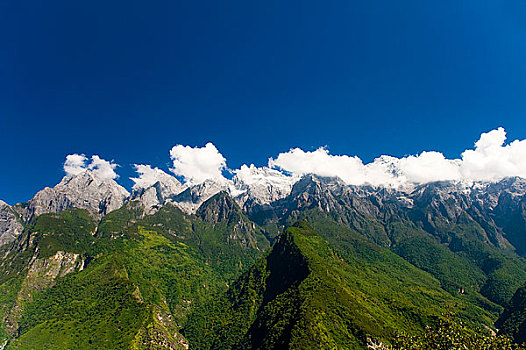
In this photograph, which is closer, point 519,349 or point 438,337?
point 519,349

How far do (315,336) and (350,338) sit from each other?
31637mm

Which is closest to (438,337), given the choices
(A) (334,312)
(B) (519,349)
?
(B) (519,349)

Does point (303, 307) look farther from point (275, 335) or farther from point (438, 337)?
point (438, 337)

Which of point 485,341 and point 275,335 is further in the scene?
point 275,335

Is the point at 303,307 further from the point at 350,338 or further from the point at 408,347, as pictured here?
the point at 408,347

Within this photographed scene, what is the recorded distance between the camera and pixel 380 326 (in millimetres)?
187625

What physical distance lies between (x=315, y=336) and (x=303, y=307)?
32421 mm

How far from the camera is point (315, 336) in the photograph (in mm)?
149500

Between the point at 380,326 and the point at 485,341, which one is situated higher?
the point at 485,341

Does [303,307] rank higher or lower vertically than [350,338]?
higher

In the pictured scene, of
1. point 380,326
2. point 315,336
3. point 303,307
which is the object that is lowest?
point 380,326

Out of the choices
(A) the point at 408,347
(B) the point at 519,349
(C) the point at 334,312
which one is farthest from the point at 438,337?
(C) the point at 334,312

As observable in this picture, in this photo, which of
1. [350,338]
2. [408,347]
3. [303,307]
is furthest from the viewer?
[303,307]

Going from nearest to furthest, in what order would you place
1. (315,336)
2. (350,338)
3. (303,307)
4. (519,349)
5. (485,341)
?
(519,349) → (485,341) → (315,336) → (350,338) → (303,307)
